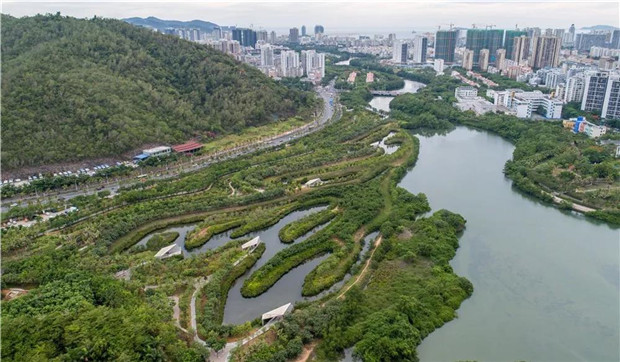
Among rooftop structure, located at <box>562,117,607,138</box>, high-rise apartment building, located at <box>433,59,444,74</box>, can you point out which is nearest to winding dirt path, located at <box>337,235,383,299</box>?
rooftop structure, located at <box>562,117,607,138</box>

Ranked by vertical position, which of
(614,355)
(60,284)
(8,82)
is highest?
(8,82)

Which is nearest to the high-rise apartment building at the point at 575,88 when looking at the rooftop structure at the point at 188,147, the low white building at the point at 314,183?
the low white building at the point at 314,183

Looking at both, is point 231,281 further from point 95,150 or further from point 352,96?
point 352,96

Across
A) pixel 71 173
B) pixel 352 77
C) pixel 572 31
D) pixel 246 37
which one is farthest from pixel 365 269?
pixel 572 31

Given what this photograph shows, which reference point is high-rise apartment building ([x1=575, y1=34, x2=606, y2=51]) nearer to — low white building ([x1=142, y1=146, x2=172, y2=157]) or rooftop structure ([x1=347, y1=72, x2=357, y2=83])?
rooftop structure ([x1=347, y1=72, x2=357, y2=83])

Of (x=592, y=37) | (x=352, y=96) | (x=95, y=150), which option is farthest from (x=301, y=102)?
(x=592, y=37)

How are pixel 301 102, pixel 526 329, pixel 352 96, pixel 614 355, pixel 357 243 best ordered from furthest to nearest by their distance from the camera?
1. pixel 352 96
2. pixel 301 102
3. pixel 357 243
4. pixel 526 329
5. pixel 614 355

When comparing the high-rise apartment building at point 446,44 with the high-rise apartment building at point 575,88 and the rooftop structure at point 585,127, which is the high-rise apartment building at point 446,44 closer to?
the high-rise apartment building at point 575,88
